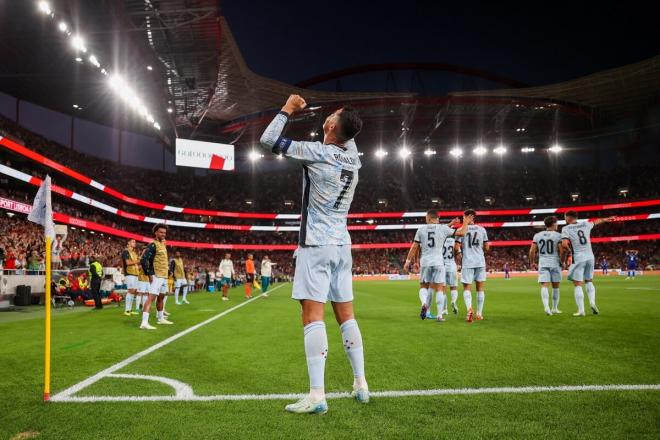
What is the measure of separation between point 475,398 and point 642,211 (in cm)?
6357

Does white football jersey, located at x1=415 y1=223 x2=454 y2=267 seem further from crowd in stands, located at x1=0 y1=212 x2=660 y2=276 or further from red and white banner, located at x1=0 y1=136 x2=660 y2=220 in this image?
red and white banner, located at x1=0 y1=136 x2=660 y2=220

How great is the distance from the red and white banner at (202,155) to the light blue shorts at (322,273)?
35.3 metres

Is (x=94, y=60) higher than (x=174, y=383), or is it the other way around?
(x=94, y=60)

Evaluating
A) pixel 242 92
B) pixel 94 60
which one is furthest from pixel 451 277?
pixel 242 92

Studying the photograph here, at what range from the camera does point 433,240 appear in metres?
9.17

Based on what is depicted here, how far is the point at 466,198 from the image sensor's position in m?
62.7

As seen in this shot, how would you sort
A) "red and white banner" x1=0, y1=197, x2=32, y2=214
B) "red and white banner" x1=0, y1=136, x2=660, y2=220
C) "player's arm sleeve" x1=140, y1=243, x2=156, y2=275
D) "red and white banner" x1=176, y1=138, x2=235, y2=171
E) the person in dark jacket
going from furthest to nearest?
"red and white banner" x1=0, y1=136, x2=660, y2=220 < "red and white banner" x1=176, y1=138, x2=235, y2=171 < "red and white banner" x1=0, y1=197, x2=32, y2=214 < the person in dark jacket < "player's arm sleeve" x1=140, y1=243, x2=156, y2=275

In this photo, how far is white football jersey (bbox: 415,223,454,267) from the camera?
9180 mm

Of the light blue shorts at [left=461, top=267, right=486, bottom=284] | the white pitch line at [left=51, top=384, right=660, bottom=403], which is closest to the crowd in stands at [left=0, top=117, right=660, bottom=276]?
the light blue shorts at [left=461, top=267, right=486, bottom=284]

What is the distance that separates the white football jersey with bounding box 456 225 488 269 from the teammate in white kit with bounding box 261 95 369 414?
6310mm

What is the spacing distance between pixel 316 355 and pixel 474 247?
22.5 ft

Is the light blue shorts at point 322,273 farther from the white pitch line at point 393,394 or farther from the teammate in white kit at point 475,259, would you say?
the teammate in white kit at point 475,259

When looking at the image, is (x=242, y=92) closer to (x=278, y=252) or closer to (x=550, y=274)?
(x=278, y=252)

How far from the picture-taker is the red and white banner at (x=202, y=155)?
36.5m
